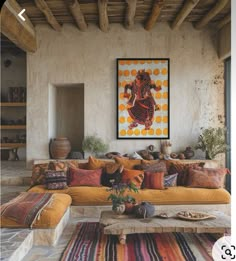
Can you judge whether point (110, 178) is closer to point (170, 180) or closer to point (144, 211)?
point (170, 180)

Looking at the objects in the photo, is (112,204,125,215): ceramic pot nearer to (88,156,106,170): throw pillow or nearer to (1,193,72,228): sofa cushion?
(1,193,72,228): sofa cushion

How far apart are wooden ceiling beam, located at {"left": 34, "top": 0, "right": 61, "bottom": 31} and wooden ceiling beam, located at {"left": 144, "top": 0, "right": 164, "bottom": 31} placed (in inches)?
73.7

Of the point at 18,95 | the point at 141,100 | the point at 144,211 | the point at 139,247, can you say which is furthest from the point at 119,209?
the point at 18,95

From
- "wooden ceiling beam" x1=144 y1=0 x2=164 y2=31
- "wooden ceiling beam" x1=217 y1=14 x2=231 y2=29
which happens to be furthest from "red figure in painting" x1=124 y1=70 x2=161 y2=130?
"wooden ceiling beam" x1=217 y1=14 x2=231 y2=29

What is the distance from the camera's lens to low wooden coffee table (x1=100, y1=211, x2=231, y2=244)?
3912 millimetres

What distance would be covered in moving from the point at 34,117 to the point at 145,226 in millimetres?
4441

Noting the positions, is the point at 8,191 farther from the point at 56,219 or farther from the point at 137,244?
the point at 137,244

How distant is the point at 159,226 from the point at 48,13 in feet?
14.5

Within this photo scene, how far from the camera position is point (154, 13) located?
21.1 feet

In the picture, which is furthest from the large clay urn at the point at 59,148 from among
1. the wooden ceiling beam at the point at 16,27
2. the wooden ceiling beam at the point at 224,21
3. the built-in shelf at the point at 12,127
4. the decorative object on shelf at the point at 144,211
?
the wooden ceiling beam at the point at 224,21

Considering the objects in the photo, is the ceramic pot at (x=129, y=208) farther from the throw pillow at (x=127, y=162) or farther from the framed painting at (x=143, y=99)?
the framed painting at (x=143, y=99)

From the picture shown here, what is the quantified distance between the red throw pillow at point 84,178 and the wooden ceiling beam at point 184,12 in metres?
3.26

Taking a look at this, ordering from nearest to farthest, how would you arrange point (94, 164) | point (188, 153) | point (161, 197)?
point (161, 197)
point (94, 164)
point (188, 153)

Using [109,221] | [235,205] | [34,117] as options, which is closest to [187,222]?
[109,221]
